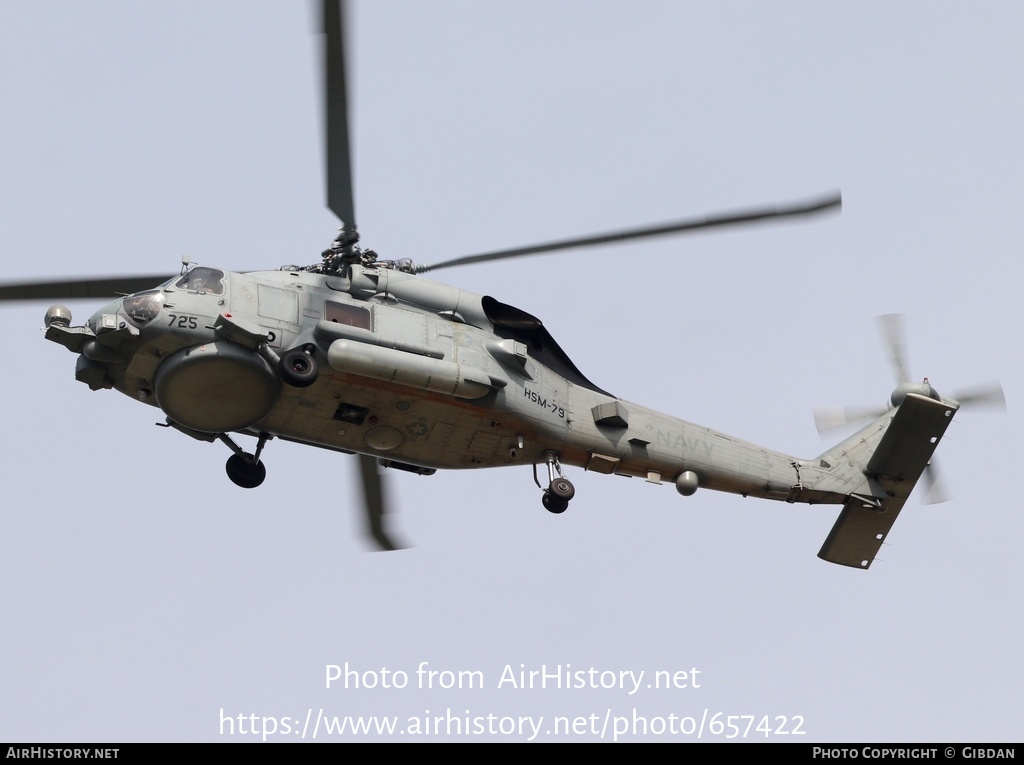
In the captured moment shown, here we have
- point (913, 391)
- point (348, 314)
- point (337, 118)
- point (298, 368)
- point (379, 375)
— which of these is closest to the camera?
point (337, 118)

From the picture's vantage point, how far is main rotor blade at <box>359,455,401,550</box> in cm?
2456

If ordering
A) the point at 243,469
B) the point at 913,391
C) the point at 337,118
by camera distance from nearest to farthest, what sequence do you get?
the point at 337,118 < the point at 243,469 < the point at 913,391

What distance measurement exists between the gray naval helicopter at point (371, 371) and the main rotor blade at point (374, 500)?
0.03 meters

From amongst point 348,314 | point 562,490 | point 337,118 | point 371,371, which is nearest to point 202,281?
point 348,314

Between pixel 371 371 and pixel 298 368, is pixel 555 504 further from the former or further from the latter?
pixel 298 368

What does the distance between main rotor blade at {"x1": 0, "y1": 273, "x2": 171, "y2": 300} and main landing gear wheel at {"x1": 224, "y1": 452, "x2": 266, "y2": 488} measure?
2.91m

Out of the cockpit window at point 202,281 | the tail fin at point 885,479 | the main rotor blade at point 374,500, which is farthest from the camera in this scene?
the tail fin at point 885,479

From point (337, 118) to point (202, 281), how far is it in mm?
3315

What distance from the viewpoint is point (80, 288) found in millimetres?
21297

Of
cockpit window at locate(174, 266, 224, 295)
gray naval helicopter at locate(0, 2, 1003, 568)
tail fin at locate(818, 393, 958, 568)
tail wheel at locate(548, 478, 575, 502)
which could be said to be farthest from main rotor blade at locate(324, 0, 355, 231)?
tail fin at locate(818, 393, 958, 568)

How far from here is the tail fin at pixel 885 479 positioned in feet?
83.3

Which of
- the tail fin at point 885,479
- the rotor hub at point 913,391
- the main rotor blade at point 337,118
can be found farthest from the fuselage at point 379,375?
the rotor hub at point 913,391

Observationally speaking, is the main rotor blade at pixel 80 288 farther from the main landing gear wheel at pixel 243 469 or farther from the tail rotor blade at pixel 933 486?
the tail rotor blade at pixel 933 486
